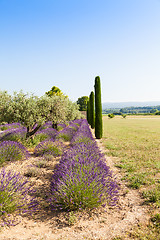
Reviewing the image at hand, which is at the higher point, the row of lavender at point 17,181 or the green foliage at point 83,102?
the green foliage at point 83,102

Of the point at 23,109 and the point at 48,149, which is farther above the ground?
the point at 23,109

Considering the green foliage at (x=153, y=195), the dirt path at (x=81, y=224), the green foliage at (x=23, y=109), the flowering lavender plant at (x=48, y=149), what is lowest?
the green foliage at (x=153, y=195)

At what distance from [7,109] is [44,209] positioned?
614cm

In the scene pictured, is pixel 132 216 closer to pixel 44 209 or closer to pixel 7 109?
pixel 44 209

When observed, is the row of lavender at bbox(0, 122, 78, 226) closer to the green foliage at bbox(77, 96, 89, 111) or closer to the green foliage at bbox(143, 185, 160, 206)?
the green foliage at bbox(143, 185, 160, 206)

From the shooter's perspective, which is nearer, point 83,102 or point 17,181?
point 17,181

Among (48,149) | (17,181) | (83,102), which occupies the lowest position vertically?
(48,149)

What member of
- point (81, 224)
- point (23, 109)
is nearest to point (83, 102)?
point (23, 109)

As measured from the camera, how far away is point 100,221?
9.99 feet

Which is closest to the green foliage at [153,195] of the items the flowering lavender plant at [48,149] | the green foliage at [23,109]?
the flowering lavender plant at [48,149]

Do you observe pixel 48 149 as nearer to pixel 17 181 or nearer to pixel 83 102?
pixel 17 181

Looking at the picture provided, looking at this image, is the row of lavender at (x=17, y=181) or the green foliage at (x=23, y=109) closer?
the row of lavender at (x=17, y=181)

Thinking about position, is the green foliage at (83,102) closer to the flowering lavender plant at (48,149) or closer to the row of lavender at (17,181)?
the row of lavender at (17,181)

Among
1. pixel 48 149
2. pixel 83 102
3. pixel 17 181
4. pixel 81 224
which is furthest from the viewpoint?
pixel 83 102
